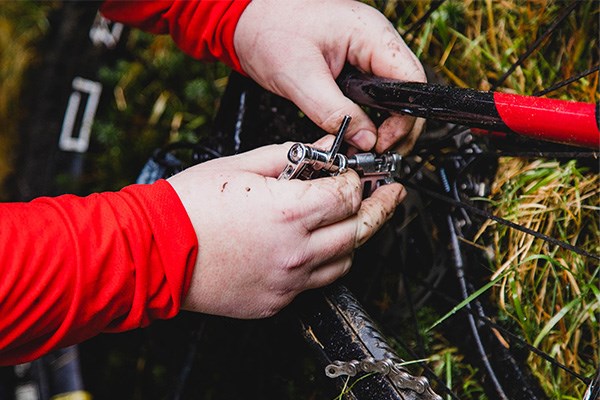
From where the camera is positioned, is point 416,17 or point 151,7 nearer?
point 151,7

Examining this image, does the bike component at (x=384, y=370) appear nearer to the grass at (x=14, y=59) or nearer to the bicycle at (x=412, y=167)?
the bicycle at (x=412, y=167)

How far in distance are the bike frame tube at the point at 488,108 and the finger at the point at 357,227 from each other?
0.15 metres

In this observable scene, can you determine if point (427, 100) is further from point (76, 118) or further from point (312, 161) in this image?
point (76, 118)

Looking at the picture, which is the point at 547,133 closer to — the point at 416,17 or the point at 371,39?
the point at 371,39

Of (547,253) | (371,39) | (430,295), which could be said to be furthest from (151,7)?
(547,253)

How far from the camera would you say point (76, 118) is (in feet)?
7.74

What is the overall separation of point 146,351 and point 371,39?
124 cm

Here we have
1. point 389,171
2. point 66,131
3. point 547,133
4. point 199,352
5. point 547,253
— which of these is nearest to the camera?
point 547,133

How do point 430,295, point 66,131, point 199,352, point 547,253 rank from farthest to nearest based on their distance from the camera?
point 66,131, point 199,352, point 430,295, point 547,253

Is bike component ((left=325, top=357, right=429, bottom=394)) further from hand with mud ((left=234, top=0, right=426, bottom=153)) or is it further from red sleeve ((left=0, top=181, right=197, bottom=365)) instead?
hand with mud ((left=234, top=0, right=426, bottom=153))

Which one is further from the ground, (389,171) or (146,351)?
(389,171)

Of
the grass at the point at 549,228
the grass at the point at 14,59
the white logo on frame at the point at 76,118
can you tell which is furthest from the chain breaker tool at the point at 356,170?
the grass at the point at 14,59

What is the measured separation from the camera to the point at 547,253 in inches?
50.9

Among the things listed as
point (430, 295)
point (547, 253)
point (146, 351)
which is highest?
point (547, 253)
